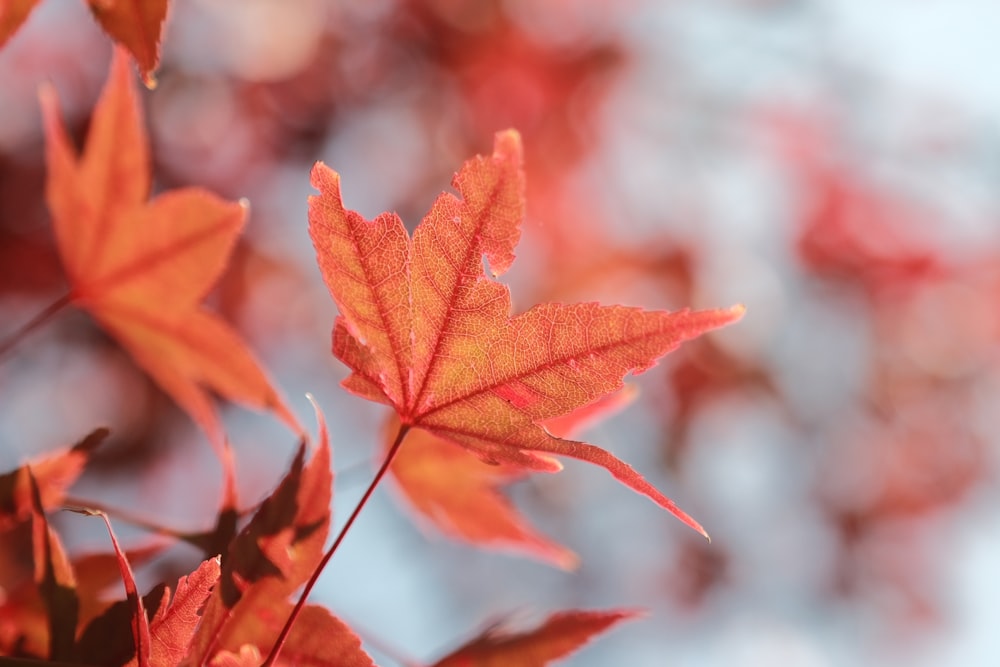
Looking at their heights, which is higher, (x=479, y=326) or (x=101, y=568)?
(x=479, y=326)

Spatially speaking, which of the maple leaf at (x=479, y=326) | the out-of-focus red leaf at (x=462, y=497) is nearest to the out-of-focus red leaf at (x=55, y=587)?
the maple leaf at (x=479, y=326)

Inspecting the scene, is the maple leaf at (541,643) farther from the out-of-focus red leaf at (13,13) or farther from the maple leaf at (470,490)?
the out-of-focus red leaf at (13,13)

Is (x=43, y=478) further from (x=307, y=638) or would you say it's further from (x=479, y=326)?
(x=479, y=326)

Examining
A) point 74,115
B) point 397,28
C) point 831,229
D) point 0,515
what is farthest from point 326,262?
point 831,229

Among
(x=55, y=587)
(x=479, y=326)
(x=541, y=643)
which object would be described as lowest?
(x=55, y=587)

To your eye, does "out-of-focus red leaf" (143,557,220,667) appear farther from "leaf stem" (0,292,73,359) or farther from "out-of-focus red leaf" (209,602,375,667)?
"leaf stem" (0,292,73,359)

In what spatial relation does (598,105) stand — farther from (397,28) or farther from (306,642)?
(306,642)

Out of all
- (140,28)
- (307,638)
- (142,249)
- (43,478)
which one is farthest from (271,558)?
(142,249)
